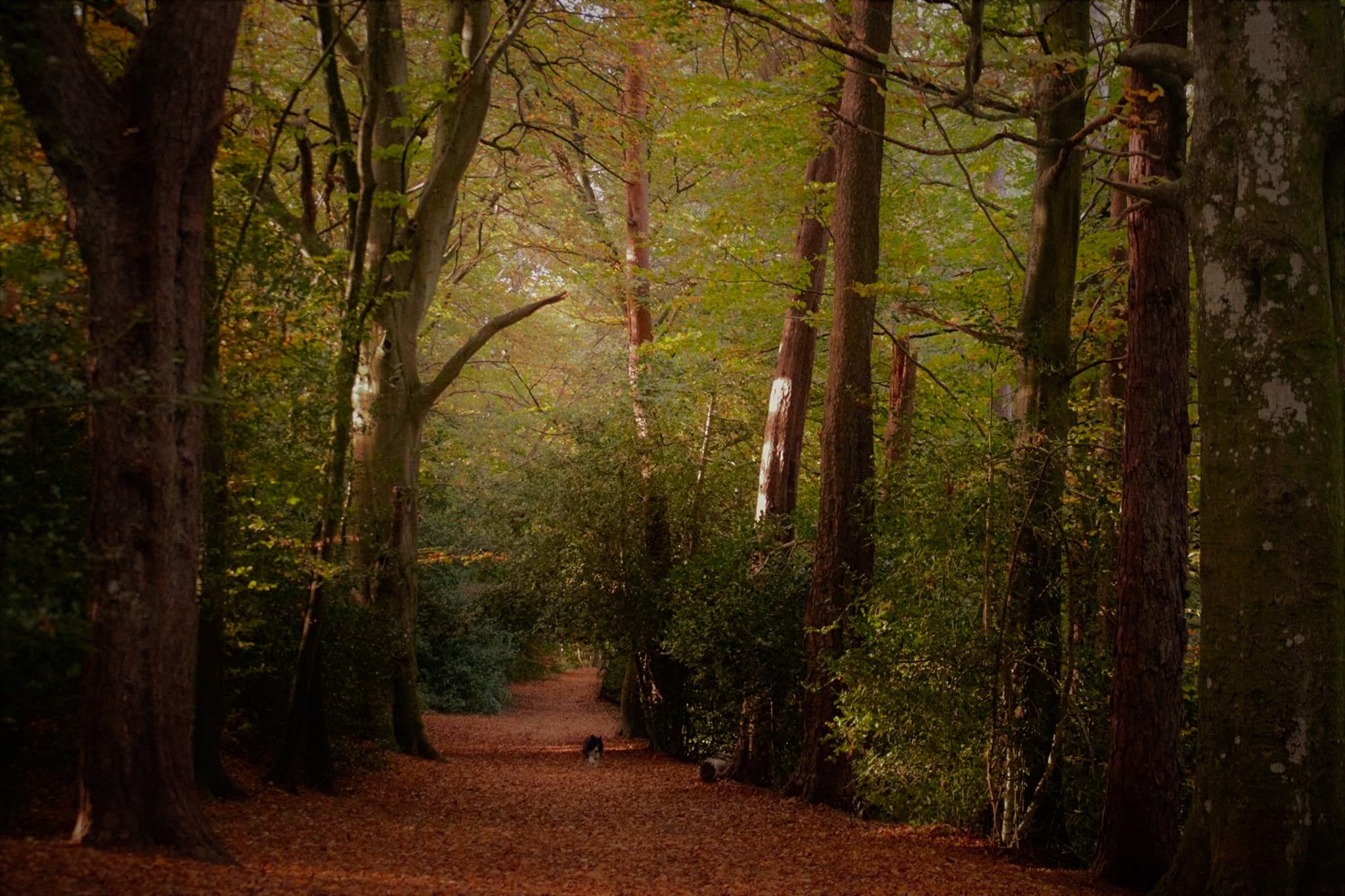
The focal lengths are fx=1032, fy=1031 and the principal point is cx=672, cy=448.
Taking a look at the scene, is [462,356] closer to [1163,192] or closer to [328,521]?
[328,521]

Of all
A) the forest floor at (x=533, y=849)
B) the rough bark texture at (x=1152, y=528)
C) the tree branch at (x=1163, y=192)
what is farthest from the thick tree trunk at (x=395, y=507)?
the tree branch at (x=1163, y=192)

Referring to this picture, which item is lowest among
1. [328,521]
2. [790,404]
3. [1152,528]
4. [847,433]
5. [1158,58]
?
[328,521]

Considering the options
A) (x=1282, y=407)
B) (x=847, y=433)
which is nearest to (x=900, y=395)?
(x=847, y=433)

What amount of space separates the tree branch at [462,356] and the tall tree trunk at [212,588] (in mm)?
4841

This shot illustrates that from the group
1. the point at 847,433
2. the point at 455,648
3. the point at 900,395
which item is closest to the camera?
the point at 847,433

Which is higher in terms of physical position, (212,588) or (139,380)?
(139,380)

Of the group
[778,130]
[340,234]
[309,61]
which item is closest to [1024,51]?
[778,130]

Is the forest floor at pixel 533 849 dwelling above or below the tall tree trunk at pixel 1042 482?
below

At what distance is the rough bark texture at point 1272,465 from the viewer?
527 centimetres

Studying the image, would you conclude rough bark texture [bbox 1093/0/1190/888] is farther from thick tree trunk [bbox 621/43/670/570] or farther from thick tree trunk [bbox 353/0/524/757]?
thick tree trunk [bbox 621/43/670/570]

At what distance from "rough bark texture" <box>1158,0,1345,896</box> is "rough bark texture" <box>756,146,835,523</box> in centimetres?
755

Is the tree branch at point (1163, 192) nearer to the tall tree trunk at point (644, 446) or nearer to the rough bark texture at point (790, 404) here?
the rough bark texture at point (790, 404)

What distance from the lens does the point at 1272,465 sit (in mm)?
5352

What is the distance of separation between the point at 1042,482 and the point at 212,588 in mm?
6304
